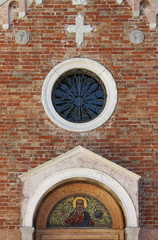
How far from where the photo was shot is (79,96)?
12617 mm

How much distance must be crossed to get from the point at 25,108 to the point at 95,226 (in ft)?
9.25

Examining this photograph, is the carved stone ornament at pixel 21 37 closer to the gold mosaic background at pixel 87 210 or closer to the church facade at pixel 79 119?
the church facade at pixel 79 119

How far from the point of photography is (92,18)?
42.3ft

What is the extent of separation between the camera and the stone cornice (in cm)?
1280

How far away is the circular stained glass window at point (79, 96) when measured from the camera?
1251 centimetres

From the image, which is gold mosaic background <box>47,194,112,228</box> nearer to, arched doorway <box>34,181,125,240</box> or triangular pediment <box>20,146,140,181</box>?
arched doorway <box>34,181,125,240</box>

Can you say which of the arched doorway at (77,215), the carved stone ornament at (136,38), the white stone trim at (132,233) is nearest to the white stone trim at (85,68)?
the carved stone ornament at (136,38)

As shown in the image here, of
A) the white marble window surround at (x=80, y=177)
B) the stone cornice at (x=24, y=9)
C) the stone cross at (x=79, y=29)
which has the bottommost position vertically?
the white marble window surround at (x=80, y=177)

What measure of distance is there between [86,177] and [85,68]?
8.16ft

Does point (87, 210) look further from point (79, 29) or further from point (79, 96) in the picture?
point (79, 29)

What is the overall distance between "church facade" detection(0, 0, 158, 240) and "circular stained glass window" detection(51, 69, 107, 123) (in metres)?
0.02

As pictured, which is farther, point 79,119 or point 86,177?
point 79,119

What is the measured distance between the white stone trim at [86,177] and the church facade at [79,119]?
19mm

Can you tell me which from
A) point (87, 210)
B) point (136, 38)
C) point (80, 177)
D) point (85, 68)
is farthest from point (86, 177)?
point (136, 38)
